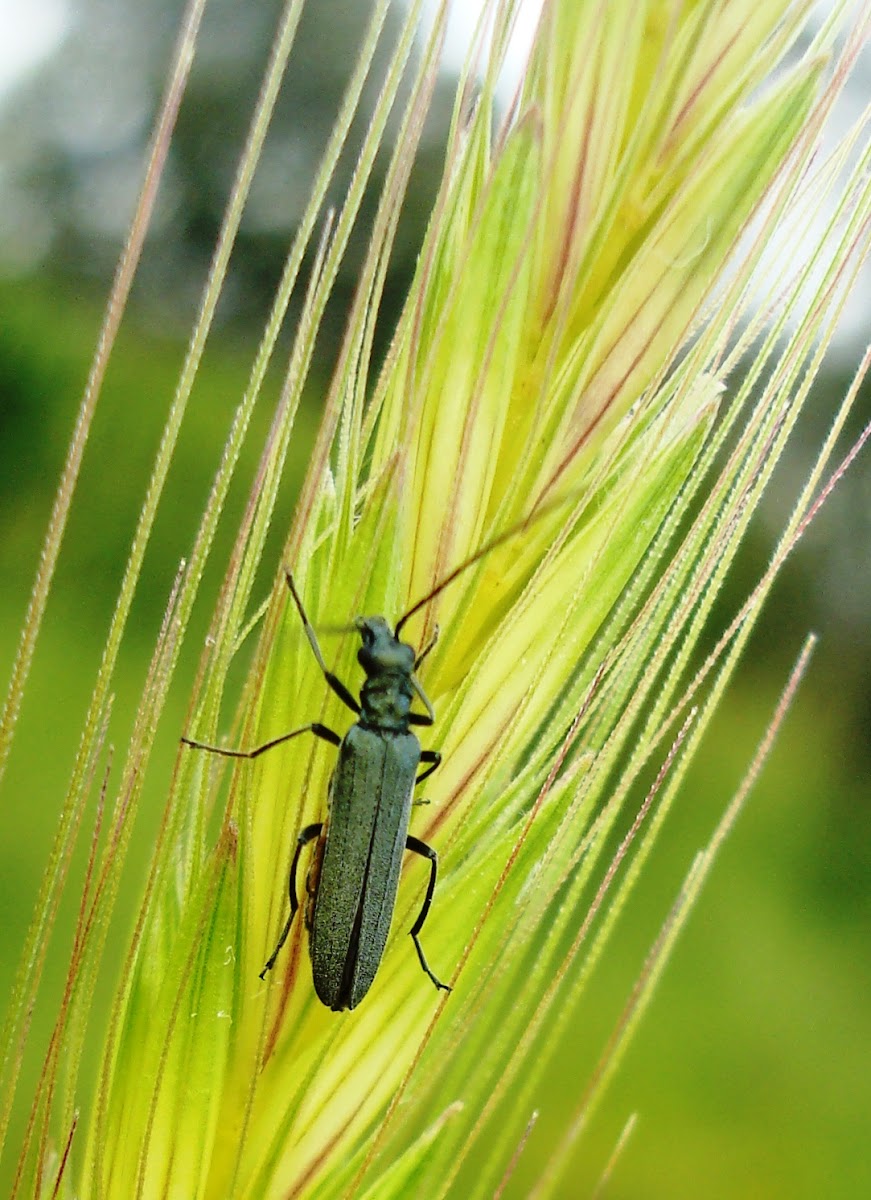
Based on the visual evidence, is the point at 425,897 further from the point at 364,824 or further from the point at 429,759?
the point at 364,824

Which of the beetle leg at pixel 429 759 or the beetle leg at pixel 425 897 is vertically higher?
the beetle leg at pixel 429 759

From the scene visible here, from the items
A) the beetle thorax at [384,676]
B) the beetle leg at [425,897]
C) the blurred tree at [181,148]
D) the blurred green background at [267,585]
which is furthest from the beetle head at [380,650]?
the blurred tree at [181,148]

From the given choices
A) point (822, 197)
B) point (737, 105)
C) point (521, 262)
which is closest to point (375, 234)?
point (521, 262)

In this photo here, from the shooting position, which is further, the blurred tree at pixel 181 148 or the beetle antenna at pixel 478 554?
the blurred tree at pixel 181 148

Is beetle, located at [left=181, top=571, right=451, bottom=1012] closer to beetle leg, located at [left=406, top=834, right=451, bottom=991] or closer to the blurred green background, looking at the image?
beetle leg, located at [left=406, top=834, right=451, bottom=991]

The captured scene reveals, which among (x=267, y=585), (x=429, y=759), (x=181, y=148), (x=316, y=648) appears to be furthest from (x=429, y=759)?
(x=181, y=148)

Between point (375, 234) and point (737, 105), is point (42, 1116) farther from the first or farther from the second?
point (737, 105)

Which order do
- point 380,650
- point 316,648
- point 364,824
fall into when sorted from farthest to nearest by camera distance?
point 364,824
point 380,650
point 316,648

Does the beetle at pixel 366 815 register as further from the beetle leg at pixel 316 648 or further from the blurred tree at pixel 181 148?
the blurred tree at pixel 181 148
